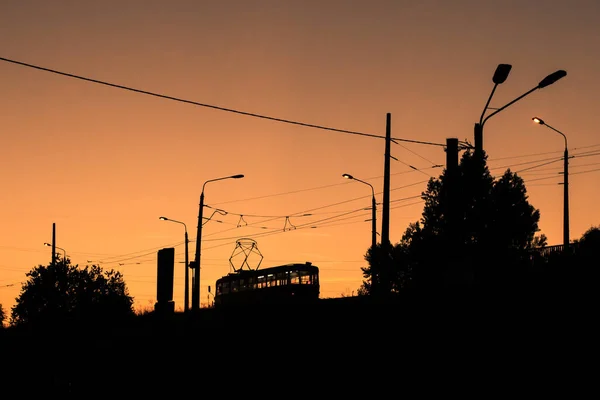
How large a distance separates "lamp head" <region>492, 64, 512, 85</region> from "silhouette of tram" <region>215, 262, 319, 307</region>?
27.6 metres

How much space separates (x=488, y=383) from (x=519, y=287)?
8.21 m

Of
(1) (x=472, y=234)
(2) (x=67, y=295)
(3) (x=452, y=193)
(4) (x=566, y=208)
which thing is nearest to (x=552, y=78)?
(3) (x=452, y=193)

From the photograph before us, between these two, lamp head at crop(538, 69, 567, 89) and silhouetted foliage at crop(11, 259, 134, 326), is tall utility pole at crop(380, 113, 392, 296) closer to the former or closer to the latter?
lamp head at crop(538, 69, 567, 89)

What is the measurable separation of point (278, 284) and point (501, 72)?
30.1 metres

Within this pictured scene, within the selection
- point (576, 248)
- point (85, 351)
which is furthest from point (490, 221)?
point (85, 351)

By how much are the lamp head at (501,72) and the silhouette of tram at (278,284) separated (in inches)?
1087

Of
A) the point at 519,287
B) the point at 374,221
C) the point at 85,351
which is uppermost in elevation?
the point at 374,221

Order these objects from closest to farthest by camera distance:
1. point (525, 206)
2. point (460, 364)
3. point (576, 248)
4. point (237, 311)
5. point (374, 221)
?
point (460, 364) < point (576, 248) < point (237, 311) < point (374, 221) < point (525, 206)

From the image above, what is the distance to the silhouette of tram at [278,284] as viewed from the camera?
163ft

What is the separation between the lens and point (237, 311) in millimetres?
39094

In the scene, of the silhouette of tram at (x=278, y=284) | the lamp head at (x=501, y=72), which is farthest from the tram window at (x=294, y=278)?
the lamp head at (x=501, y=72)

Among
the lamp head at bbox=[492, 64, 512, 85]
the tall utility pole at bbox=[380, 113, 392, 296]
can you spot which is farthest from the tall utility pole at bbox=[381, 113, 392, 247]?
the lamp head at bbox=[492, 64, 512, 85]

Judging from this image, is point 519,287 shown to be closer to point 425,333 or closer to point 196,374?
point 425,333

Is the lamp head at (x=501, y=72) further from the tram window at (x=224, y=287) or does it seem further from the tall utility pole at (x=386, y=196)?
the tram window at (x=224, y=287)
